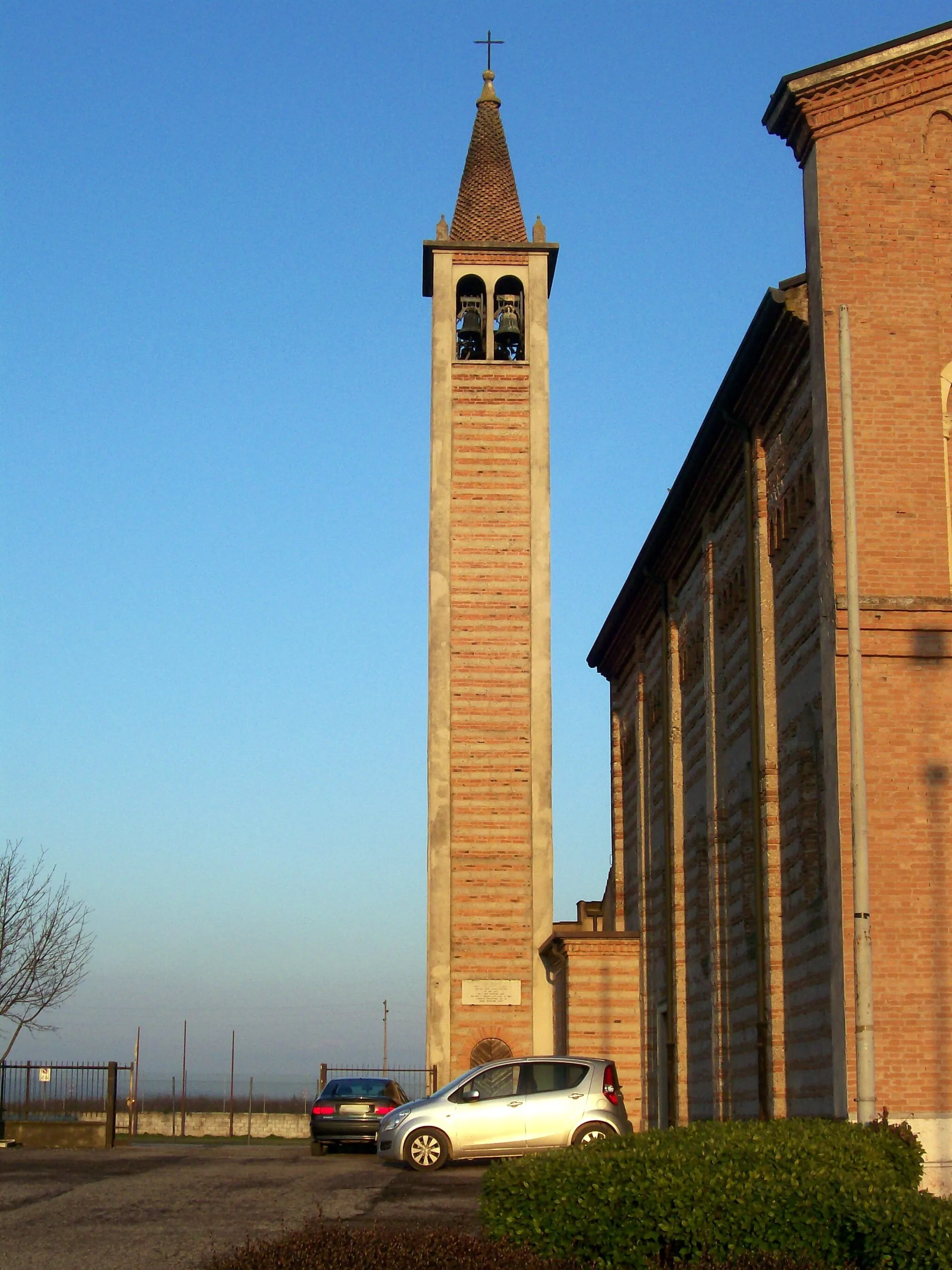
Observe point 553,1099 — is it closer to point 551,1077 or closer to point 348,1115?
point 551,1077

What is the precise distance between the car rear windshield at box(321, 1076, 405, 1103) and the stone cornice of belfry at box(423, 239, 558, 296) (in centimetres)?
2105

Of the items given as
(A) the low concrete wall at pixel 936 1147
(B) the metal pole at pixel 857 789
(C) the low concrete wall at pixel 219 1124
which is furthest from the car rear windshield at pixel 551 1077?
(C) the low concrete wall at pixel 219 1124

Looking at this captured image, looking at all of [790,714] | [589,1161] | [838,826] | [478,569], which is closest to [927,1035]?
[838,826]

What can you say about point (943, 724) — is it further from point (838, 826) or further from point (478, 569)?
point (478, 569)

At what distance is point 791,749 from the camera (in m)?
19.3

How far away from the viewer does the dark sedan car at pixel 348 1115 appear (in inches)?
1002

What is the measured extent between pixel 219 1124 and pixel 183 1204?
35.5 meters

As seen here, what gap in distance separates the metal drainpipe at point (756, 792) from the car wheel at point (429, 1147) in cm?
390

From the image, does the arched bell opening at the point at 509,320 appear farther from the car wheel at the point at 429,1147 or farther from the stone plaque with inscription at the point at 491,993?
the car wheel at the point at 429,1147

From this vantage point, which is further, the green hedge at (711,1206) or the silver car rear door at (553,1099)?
the silver car rear door at (553,1099)

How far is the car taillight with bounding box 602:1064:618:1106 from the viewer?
741 inches

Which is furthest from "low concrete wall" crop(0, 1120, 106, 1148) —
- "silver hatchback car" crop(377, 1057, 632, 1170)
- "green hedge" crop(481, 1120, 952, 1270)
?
"green hedge" crop(481, 1120, 952, 1270)

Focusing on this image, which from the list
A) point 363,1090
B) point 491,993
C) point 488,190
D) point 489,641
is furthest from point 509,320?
point 363,1090

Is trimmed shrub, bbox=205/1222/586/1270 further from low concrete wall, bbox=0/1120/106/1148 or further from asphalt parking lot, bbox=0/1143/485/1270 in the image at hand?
low concrete wall, bbox=0/1120/106/1148
